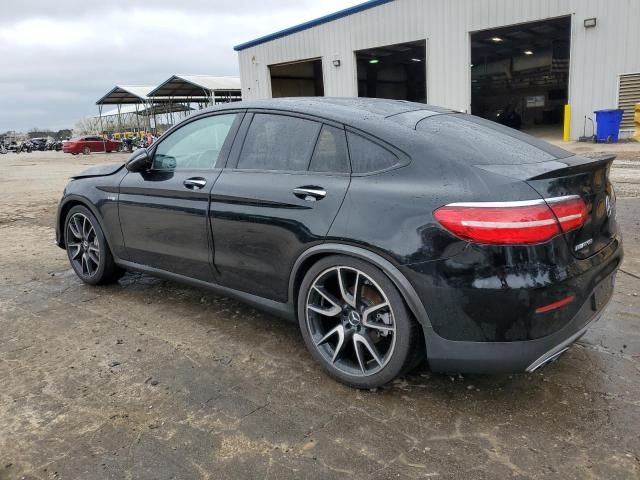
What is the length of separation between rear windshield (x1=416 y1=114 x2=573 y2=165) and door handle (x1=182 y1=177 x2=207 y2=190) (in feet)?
4.88

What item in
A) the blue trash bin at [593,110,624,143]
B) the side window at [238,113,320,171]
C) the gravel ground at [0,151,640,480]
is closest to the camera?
the gravel ground at [0,151,640,480]

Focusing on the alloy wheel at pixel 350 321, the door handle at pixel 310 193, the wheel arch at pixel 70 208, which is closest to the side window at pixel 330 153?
the door handle at pixel 310 193

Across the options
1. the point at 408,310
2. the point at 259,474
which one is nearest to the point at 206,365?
the point at 259,474

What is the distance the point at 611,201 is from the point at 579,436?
1.27m

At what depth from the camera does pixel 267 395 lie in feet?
9.49

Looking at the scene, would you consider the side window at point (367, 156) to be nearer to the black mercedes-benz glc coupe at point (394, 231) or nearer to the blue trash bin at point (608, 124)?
the black mercedes-benz glc coupe at point (394, 231)

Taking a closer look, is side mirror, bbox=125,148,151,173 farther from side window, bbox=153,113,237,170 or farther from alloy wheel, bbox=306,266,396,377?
alloy wheel, bbox=306,266,396,377

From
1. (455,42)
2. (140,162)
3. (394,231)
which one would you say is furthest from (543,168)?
(455,42)

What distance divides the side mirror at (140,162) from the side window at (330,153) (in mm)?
1593

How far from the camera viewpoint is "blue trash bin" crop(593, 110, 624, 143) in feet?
54.9

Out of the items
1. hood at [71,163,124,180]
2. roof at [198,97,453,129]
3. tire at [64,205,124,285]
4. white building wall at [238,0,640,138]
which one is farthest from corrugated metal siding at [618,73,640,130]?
tire at [64,205,124,285]

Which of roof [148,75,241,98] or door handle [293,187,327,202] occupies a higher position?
roof [148,75,241,98]

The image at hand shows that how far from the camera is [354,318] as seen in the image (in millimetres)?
2893

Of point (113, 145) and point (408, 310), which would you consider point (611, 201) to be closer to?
point (408, 310)
